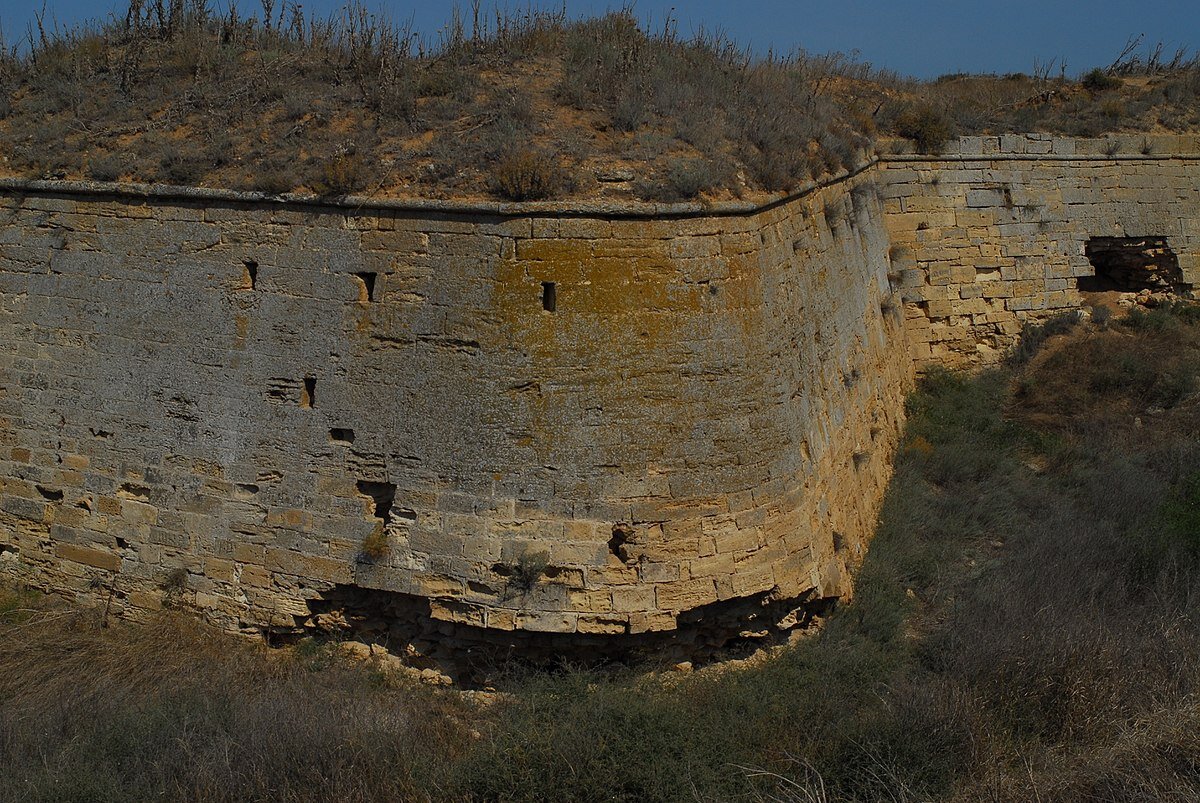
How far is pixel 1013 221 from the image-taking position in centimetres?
1360

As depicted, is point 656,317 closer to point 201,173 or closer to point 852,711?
point 852,711

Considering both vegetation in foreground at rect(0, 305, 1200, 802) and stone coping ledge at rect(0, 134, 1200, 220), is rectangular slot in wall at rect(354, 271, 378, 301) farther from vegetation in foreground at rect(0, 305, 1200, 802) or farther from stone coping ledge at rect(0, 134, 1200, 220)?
vegetation in foreground at rect(0, 305, 1200, 802)

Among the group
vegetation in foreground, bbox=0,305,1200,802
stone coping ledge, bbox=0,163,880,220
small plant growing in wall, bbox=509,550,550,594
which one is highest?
stone coping ledge, bbox=0,163,880,220

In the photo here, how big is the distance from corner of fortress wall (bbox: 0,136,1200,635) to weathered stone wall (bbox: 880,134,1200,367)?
4506 millimetres

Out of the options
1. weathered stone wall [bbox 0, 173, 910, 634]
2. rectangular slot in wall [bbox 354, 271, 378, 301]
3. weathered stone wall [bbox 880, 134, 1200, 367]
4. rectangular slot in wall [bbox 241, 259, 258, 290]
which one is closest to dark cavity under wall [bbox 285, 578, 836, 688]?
weathered stone wall [bbox 0, 173, 910, 634]

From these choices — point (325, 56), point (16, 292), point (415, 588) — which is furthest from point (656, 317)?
point (16, 292)

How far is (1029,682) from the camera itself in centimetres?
691

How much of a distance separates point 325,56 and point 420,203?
138 inches

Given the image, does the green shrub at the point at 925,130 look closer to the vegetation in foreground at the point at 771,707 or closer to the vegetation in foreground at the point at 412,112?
the vegetation in foreground at the point at 412,112

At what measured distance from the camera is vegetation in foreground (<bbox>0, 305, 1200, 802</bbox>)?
6.05 meters

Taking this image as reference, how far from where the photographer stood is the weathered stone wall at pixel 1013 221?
13.2m

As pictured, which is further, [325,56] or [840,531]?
[325,56]

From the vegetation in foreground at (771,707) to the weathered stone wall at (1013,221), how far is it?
163 inches

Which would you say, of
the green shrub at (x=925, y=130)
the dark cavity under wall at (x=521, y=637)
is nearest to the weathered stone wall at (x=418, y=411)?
the dark cavity under wall at (x=521, y=637)
